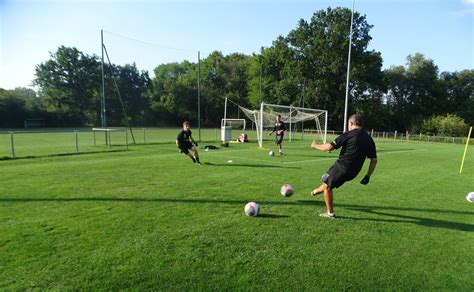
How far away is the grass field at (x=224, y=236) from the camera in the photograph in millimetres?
3816

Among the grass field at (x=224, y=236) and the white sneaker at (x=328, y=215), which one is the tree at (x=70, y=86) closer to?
the grass field at (x=224, y=236)

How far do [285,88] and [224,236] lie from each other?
49933 mm

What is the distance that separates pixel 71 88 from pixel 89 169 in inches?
2188

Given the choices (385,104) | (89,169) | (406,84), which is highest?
(406,84)

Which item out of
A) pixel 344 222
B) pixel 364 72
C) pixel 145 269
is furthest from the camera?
pixel 364 72

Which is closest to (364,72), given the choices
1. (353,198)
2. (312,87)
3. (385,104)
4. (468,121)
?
(312,87)

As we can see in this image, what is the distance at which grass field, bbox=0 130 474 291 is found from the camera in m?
3.82

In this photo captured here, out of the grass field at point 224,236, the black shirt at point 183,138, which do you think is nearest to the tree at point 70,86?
the black shirt at point 183,138

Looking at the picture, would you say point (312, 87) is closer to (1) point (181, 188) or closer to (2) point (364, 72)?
(2) point (364, 72)

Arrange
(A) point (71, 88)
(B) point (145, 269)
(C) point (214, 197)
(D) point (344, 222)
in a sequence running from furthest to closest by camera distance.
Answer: (A) point (71, 88), (C) point (214, 197), (D) point (344, 222), (B) point (145, 269)

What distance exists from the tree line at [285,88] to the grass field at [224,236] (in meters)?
38.7

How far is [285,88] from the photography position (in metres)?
53.2

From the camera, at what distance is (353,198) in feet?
25.5

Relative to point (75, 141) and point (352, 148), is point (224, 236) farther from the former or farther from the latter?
point (75, 141)
